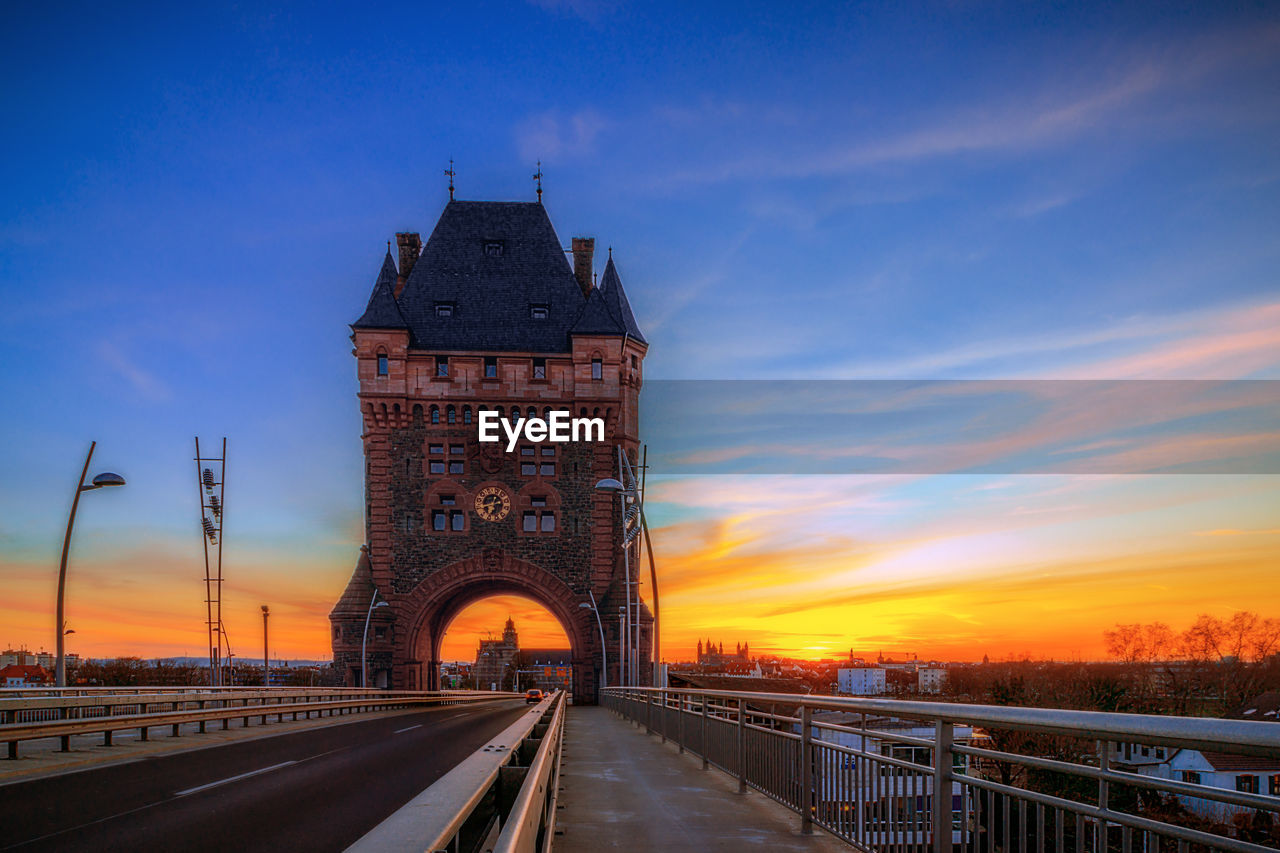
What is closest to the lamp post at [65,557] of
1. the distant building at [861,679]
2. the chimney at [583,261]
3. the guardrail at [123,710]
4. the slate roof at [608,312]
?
the guardrail at [123,710]

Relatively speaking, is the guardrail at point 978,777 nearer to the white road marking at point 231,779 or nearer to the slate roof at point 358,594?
the white road marking at point 231,779

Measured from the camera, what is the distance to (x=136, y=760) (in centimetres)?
1410

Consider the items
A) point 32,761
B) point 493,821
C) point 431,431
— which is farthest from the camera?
point 431,431

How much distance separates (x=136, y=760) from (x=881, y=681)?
84591mm

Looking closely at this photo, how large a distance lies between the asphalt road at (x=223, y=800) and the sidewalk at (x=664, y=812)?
1.78m

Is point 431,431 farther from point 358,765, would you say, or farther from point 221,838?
point 221,838

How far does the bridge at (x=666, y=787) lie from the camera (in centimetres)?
379

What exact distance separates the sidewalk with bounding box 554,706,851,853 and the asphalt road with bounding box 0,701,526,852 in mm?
1783

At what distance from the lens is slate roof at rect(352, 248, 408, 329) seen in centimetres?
5942

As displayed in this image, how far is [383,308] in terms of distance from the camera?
60.2m

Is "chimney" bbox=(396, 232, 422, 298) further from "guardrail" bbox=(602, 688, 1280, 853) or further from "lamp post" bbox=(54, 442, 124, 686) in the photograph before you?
"guardrail" bbox=(602, 688, 1280, 853)

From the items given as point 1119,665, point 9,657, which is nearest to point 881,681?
point 1119,665

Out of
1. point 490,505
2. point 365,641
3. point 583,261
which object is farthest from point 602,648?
point 583,261

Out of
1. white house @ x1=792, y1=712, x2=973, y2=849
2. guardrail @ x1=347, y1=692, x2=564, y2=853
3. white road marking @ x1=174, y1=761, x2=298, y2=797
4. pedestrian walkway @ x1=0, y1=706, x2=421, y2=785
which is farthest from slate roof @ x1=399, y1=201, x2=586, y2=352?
guardrail @ x1=347, y1=692, x2=564, y2=853
